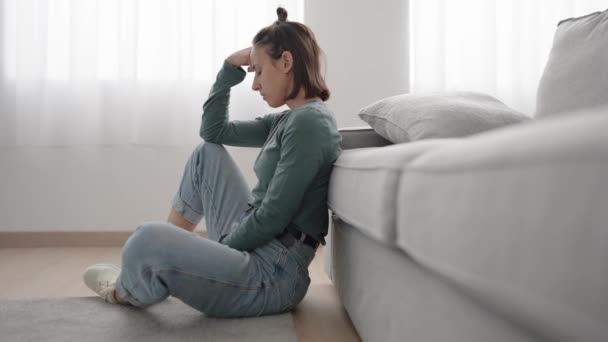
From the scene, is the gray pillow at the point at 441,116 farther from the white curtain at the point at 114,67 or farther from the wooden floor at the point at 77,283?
the white curtain at the point at 114,67

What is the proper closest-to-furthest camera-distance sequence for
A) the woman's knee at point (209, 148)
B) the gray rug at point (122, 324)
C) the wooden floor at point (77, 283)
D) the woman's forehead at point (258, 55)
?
1. the gray rug at point (122, 324)
2. the wooden floor at point (77, 283)
3. the woman's forehead at point (258, 55)
4. the woman's knee at point (209, 148)

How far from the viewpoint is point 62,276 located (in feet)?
7.34

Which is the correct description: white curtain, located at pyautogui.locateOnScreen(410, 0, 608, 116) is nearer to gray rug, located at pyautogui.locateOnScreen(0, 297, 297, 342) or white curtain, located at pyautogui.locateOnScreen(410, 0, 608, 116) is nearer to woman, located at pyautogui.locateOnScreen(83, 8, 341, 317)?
woman, located at pyautogui.locateOnScreen(83, 8, 341, 317)

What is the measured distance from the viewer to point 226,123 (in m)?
1.91

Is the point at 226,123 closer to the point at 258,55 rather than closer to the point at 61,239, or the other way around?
the point at 258,55

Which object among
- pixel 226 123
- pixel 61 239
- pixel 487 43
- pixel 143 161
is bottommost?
pixel 61 239

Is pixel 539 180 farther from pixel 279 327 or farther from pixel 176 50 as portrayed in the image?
pixel 176 50

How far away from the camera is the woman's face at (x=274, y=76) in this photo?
1.61 meters

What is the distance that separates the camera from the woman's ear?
1.60m

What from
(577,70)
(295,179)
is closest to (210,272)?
(295,179)

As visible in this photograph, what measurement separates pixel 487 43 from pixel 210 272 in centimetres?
223

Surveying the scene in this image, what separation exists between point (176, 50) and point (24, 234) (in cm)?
121

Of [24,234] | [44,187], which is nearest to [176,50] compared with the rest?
[44,187]

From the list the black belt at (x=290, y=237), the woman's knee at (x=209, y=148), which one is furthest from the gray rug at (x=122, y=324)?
the woman's knee at (x=209, y=148)
